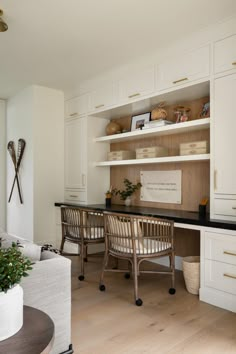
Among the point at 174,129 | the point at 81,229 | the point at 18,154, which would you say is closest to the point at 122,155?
the point at 174,129

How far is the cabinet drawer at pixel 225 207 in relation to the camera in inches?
98.3

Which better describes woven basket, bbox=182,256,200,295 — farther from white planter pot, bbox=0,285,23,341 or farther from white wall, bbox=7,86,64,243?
white wall, bbox=7,86,64,243

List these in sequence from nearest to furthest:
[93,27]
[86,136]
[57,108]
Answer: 1. [93,27]
2. [86,136]
3. [57,108]

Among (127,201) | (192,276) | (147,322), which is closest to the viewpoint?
(147,322)

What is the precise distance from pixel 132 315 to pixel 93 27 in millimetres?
2598

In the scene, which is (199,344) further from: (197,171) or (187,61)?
(187,61)

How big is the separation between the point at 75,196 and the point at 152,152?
1559 millimetres

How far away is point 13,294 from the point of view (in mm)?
1100

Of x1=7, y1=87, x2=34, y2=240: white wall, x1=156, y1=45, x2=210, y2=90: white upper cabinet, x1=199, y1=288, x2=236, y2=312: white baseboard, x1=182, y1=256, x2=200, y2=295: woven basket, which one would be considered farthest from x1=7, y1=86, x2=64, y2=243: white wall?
x1=199, y1=288, x2=236, y2=312: white baseboard

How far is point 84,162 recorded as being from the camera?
4250mm

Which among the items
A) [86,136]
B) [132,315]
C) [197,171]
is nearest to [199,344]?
[132,315]

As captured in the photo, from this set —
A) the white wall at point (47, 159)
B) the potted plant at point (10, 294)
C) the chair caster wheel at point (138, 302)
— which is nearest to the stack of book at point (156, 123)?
the white wall at point (47, 159)

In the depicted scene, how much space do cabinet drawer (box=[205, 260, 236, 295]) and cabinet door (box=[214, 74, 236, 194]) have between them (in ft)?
2.12

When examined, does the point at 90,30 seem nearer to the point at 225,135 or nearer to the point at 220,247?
the point at 225,135
